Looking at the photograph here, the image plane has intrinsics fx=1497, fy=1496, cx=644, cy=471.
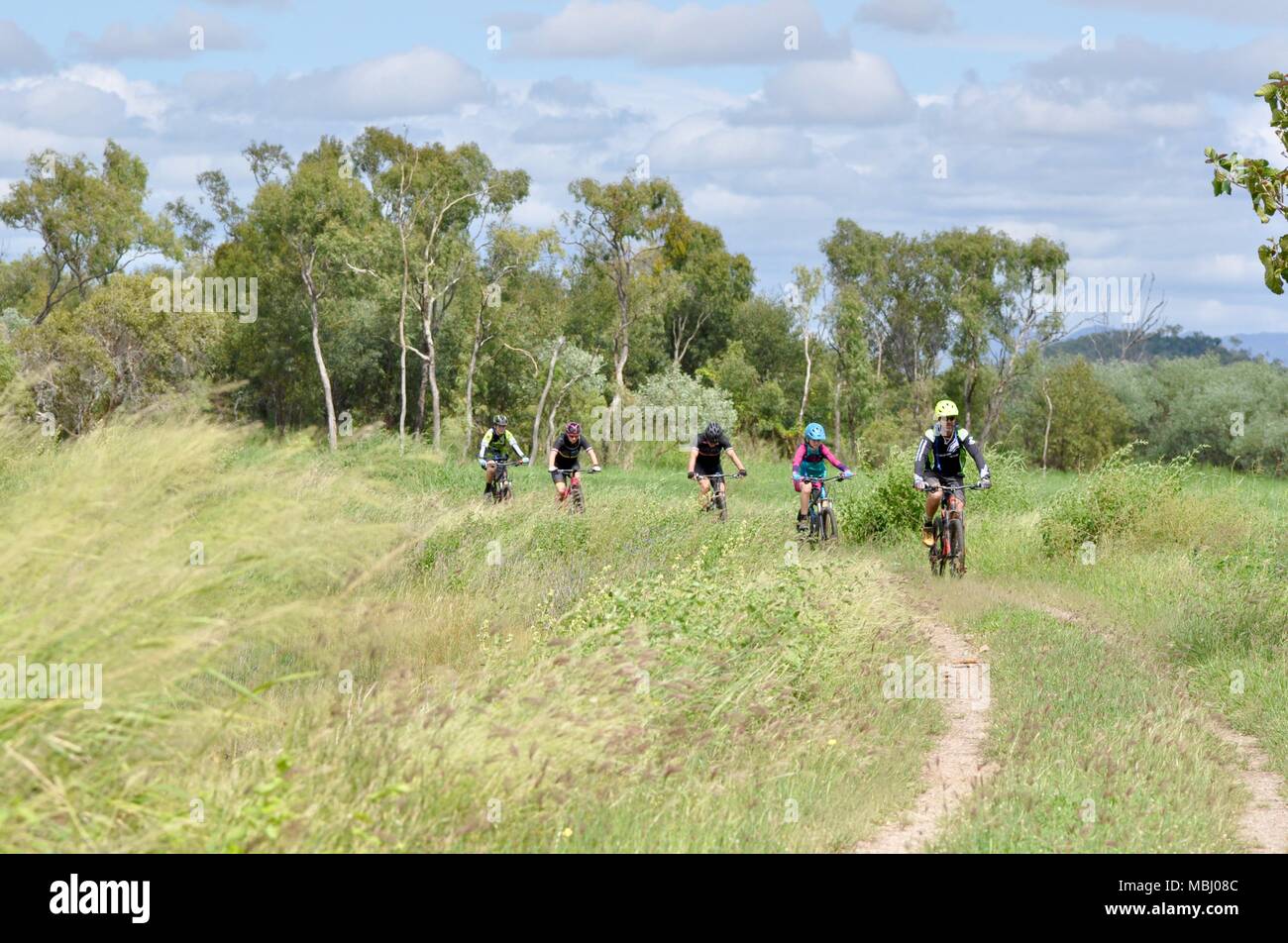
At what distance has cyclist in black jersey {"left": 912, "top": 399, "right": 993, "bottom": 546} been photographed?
1669 cm

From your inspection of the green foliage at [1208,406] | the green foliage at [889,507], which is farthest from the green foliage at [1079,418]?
the green foliage at [889,507]

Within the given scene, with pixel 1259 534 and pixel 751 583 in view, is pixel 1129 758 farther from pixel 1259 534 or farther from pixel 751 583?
pixel 1259 534

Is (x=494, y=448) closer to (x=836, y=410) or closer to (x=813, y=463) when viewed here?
(x=813, y=463)

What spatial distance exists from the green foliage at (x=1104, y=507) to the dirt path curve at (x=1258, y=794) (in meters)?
9.48

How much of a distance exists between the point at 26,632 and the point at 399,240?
60.0 m

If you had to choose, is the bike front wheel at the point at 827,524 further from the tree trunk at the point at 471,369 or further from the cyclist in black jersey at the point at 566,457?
the tree trunk at the point at 471,369

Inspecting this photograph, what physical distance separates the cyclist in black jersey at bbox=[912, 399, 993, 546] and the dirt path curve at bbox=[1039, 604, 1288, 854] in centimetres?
652

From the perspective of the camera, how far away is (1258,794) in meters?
8.36

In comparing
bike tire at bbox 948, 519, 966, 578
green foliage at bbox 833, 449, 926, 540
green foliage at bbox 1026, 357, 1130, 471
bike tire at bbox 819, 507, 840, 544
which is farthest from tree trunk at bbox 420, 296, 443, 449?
bike tire at bbox 948, 519, 966, 578

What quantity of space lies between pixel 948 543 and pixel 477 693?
429 inches

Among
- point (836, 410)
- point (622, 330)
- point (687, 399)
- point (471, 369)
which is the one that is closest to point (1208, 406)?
point (836, 410)

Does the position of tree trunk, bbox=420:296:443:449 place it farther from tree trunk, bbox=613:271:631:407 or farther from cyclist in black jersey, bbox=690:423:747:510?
cyclist in black jersey, bbox=690:423:747:510

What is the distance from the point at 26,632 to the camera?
5.22m
